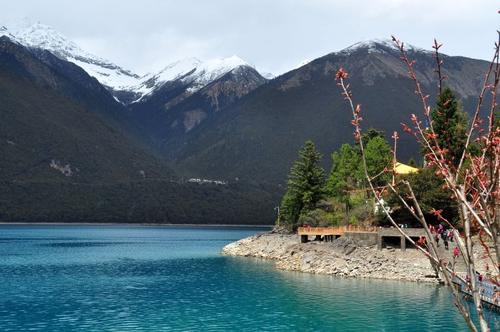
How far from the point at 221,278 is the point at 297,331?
2805cm

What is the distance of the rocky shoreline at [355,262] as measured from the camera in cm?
5641

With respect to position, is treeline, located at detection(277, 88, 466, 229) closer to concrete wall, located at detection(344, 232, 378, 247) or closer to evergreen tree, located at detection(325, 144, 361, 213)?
evergreen tree, located at detection(325, 144, 361, 213)

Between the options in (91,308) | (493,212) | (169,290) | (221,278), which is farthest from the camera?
(221,278)

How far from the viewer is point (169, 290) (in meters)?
52.2

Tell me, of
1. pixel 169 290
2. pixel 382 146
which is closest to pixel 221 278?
pixel 169 290

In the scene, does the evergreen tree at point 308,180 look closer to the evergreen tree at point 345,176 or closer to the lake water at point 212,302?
the evergreen tree at point 345,176

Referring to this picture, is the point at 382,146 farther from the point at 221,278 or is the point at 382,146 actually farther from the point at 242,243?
the point at 221,278

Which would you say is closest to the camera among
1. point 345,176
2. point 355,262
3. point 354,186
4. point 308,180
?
point 355,262

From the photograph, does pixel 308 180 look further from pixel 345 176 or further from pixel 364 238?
pixel 364 238

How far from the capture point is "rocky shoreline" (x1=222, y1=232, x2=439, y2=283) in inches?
2221

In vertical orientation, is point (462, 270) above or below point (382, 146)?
below

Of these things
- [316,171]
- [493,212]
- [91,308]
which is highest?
[316,171]

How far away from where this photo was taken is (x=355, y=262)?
6166 centimetres

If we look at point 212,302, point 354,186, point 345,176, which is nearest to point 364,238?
point 354,186
